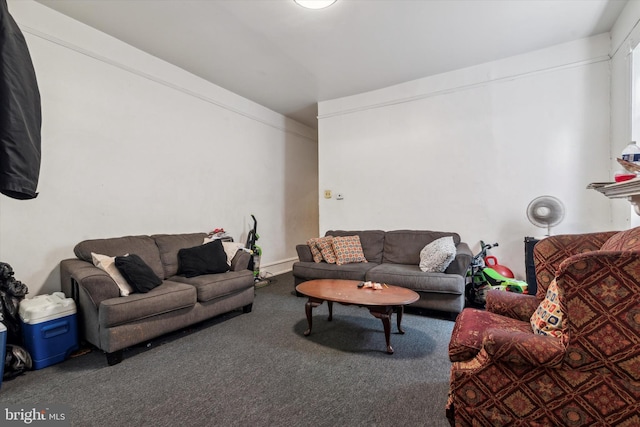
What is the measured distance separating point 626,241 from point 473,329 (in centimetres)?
81

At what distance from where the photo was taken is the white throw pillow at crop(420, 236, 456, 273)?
10.4ft

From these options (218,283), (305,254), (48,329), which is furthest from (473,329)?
(48,329)

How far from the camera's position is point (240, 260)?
133 inches

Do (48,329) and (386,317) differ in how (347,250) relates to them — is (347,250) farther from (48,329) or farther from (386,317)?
(48,329)

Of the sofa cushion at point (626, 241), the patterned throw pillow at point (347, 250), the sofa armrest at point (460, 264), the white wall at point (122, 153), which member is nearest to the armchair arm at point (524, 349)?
the sofa cushion at point (626, 241)


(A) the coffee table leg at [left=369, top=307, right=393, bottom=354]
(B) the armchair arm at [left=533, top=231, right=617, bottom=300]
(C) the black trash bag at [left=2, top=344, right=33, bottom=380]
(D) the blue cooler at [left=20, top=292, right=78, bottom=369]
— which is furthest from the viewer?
(A) the coffee table leg at [left=369, top=307, right=393, bottom=354]

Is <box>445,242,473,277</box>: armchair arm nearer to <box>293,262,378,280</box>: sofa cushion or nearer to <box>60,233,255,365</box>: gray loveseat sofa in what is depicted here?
<box>293,262,378,280</box>: sofa cushion

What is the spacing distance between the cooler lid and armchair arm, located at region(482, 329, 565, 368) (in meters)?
2.84

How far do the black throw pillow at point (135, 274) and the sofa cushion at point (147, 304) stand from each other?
0.07 m

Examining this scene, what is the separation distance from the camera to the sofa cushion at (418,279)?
299 centimetres

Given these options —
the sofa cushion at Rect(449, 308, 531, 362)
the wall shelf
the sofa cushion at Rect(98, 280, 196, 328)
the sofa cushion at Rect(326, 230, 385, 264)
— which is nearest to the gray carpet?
the sofa cushion at Rect(98, 280, 196, 328)

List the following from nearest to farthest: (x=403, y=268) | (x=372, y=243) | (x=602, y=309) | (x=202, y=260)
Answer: (x=602, y=309) < (x=202, y=260) < (x=403, y=268) < (x=372, y=243)

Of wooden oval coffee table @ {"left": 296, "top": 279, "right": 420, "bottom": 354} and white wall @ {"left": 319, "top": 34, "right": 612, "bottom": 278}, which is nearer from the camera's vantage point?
wooden oval coffee table @ {"left": 296, "top": 279, "right": 420, "bottom": 354}

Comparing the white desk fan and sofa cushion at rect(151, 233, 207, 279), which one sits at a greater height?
the white desk fan
